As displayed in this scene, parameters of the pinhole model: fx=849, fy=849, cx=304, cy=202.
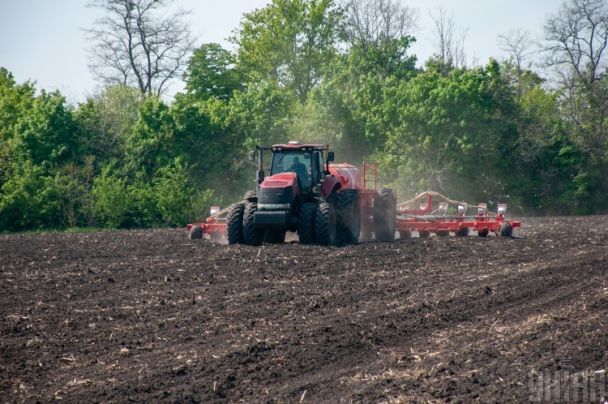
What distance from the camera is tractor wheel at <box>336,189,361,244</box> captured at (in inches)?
771

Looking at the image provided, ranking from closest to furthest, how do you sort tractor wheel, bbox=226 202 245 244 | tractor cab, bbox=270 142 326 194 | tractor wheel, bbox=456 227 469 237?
tractor wheel, bbox=226 202 245 244
tractor cab, bbox=270 142 326 194
tractor wheel, bbox=456 227 469 237

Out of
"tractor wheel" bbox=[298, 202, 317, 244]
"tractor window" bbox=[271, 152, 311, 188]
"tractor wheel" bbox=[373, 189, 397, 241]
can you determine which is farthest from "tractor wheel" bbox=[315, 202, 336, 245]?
"tractor wheel" bbox=[373, 189, 397, 241]

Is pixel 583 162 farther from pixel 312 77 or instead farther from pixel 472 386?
pixel 472 386

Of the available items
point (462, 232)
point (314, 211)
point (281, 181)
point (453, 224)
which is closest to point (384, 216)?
point (453, 224)

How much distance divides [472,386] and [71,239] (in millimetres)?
17840

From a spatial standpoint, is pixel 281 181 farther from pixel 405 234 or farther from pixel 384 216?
pixel 405 234

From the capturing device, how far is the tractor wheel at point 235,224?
19.0m

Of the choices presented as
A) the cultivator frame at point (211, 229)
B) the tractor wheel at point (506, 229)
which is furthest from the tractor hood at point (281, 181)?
the tractor wheel at point (506, 229)

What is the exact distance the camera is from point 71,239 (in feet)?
76.3

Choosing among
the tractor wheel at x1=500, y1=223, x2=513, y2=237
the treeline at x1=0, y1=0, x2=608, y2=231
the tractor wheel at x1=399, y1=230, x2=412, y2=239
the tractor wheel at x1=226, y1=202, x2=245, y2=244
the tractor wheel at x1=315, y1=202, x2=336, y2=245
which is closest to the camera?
the tractor wheel at x1=315, y1=202, x2=336, y2=245

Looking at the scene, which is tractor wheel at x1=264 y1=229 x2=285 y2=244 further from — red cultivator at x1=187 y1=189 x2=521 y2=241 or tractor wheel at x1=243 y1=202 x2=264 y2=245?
red cultivator at x1=187 y1=189 x2=521 y2=241

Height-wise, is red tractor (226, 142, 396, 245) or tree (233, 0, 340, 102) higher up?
tree (233, 0, 340, 102)

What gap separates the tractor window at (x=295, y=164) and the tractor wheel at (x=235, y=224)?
4.41 ft

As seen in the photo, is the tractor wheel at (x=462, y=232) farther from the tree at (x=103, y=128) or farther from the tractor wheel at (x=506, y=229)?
the tree at (x=103, y=128)
